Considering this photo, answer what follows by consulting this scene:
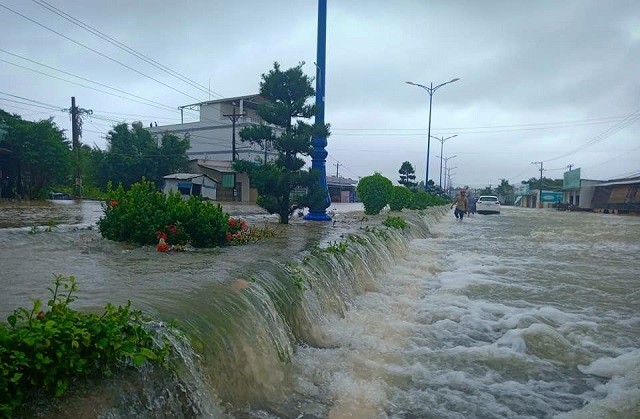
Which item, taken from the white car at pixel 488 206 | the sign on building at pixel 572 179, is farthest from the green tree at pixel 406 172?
the sign on building at pixel 572 179

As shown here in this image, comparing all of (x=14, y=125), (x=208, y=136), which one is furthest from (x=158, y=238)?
(x=208, y=136)

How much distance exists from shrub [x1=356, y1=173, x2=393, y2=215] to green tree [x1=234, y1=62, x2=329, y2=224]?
8.92 m

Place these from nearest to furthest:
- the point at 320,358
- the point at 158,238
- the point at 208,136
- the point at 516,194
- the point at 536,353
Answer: the point at 320,358
the point at 536,353
the point at 158,238
the point at 208,136
the point at 516,194

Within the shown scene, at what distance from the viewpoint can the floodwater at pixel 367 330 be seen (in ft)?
13.0

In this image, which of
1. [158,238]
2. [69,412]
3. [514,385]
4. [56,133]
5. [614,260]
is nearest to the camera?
[69,412]

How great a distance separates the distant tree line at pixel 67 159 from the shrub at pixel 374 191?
9693mm

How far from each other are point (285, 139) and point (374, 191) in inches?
383

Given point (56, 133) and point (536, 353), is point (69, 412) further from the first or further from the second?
point (56, 133)

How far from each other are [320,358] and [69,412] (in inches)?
117

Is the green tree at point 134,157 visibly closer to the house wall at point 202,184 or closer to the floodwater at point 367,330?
the house wall at point 202,184

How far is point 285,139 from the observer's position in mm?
12977

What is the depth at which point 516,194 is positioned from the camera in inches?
3839

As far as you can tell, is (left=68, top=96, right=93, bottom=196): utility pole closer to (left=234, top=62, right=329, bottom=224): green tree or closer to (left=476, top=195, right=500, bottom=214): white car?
(left=234, top=62, right=329, bottom=224): green tree

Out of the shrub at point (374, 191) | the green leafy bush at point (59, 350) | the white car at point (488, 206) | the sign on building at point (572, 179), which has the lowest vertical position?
the white car at point (488, 206)
